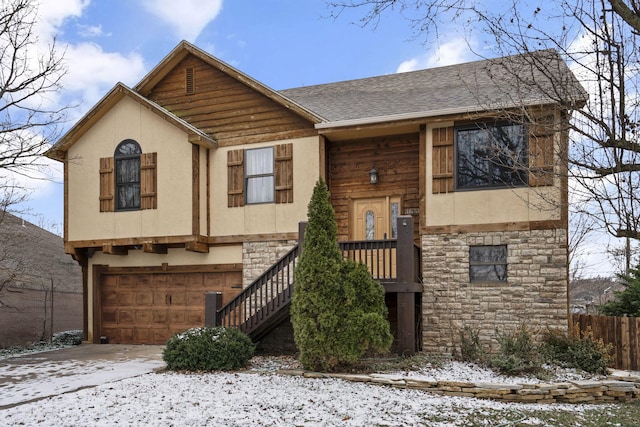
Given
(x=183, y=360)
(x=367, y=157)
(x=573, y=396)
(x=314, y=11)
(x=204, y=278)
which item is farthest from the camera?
(x=204, y=278)

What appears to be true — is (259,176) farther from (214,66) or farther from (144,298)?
(144,298)

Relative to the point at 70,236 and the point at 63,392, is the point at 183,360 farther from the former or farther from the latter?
the point at 70,236

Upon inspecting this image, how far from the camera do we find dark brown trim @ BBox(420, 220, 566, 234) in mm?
10359

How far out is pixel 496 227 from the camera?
35.1 feet

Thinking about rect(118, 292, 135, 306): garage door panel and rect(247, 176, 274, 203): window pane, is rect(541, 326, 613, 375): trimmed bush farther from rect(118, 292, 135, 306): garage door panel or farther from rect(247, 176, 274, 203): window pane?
rect(118, 292, 135, 306): garage door panel

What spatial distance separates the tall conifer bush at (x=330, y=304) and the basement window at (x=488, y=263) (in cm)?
254

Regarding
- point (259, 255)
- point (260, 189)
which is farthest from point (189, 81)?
point (259, 255)

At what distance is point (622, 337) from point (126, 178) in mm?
11449

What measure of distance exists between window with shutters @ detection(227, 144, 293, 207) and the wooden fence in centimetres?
665

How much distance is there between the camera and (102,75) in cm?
1551

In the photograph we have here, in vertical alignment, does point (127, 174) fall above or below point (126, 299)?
above

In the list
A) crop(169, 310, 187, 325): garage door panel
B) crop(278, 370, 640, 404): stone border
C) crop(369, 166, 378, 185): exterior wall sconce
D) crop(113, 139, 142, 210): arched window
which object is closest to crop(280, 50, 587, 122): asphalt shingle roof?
crop(369, 166, 378, 185): exterior wall sconce

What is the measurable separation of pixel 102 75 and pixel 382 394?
492 inches

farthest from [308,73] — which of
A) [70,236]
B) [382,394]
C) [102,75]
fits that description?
[382,394]
